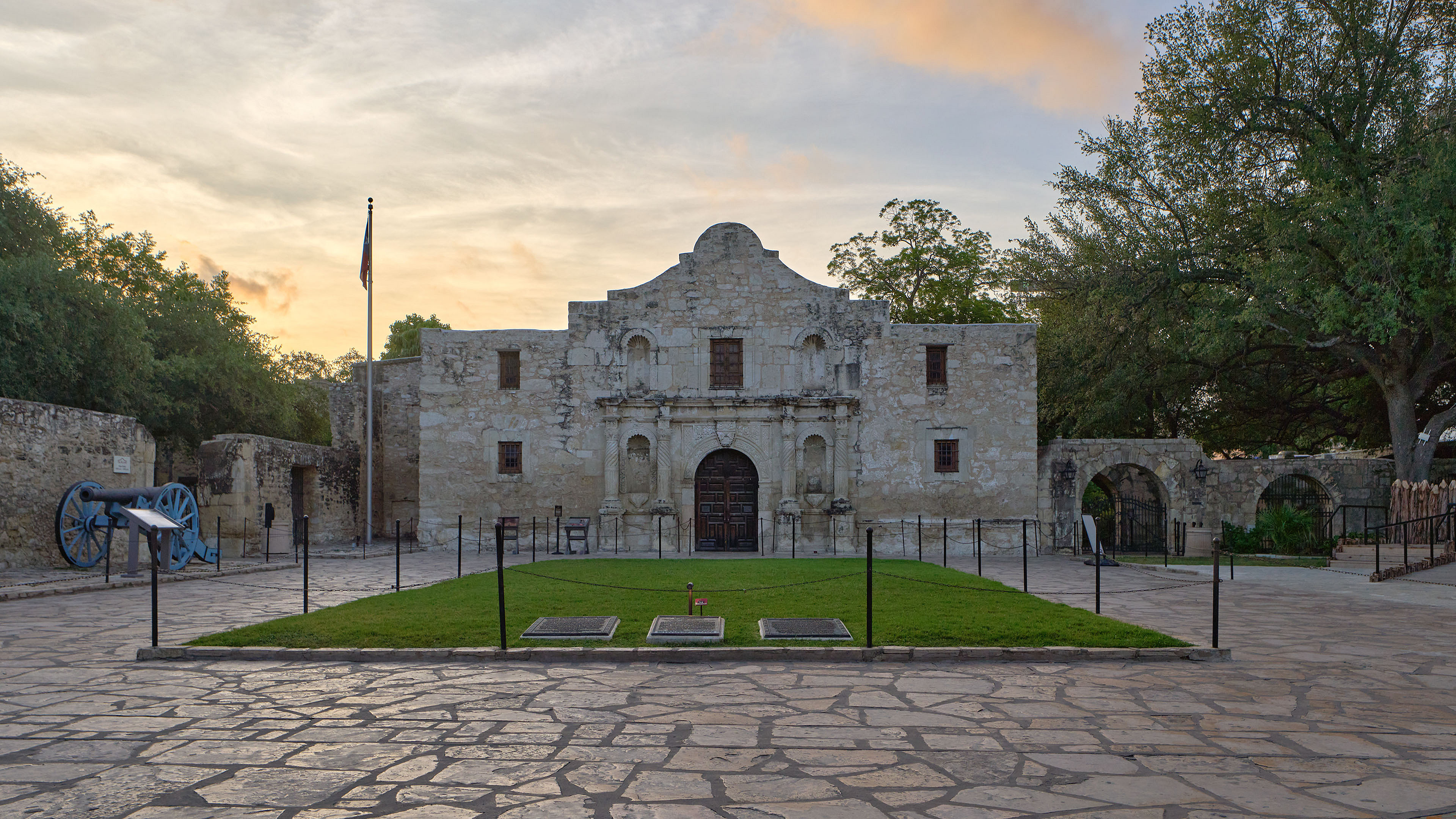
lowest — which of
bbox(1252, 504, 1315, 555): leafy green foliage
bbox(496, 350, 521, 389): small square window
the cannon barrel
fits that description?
bbox(1252, 504, 1315, 555): leafy green foliage

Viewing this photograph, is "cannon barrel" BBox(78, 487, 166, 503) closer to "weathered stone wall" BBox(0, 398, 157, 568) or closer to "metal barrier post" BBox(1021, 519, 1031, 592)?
"weathered stone wall" BBox(0, 398, 157, 568)

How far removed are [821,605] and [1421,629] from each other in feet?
21.1

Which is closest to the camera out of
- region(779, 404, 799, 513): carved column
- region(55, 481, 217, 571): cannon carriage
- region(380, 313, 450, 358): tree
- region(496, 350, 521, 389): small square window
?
region(55, 481, 217, 571): cannon carriage

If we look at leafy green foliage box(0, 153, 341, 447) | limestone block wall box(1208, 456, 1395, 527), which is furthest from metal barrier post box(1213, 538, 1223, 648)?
leafy green foliage box(0, 153, 341, 447)

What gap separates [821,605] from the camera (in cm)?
1119

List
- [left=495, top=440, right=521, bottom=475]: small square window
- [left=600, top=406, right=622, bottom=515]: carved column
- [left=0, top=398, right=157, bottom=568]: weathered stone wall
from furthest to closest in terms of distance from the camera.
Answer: [left=495, top=440, right=521, bottom=475]: small square window < [left=600, top=406, right=622, bottom=515]: carved column < [left=0, top=398, right=157, bottom=568]: weathered stone wall

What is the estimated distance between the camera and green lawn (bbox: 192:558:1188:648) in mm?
8852

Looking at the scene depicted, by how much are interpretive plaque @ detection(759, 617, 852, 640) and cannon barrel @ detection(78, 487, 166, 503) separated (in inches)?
493

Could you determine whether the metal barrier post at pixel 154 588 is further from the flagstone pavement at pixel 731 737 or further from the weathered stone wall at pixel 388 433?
the weathered stone wall at pixel 388 433

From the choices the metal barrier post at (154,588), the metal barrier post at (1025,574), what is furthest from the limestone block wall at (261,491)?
the metal barrier post at (1025,574)

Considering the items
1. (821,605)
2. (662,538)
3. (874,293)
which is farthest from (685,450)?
(874,293)

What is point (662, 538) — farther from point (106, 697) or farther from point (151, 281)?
point (151, 281)

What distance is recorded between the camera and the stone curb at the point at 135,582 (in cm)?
1276

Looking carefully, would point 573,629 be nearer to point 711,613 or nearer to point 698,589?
point 711,613
